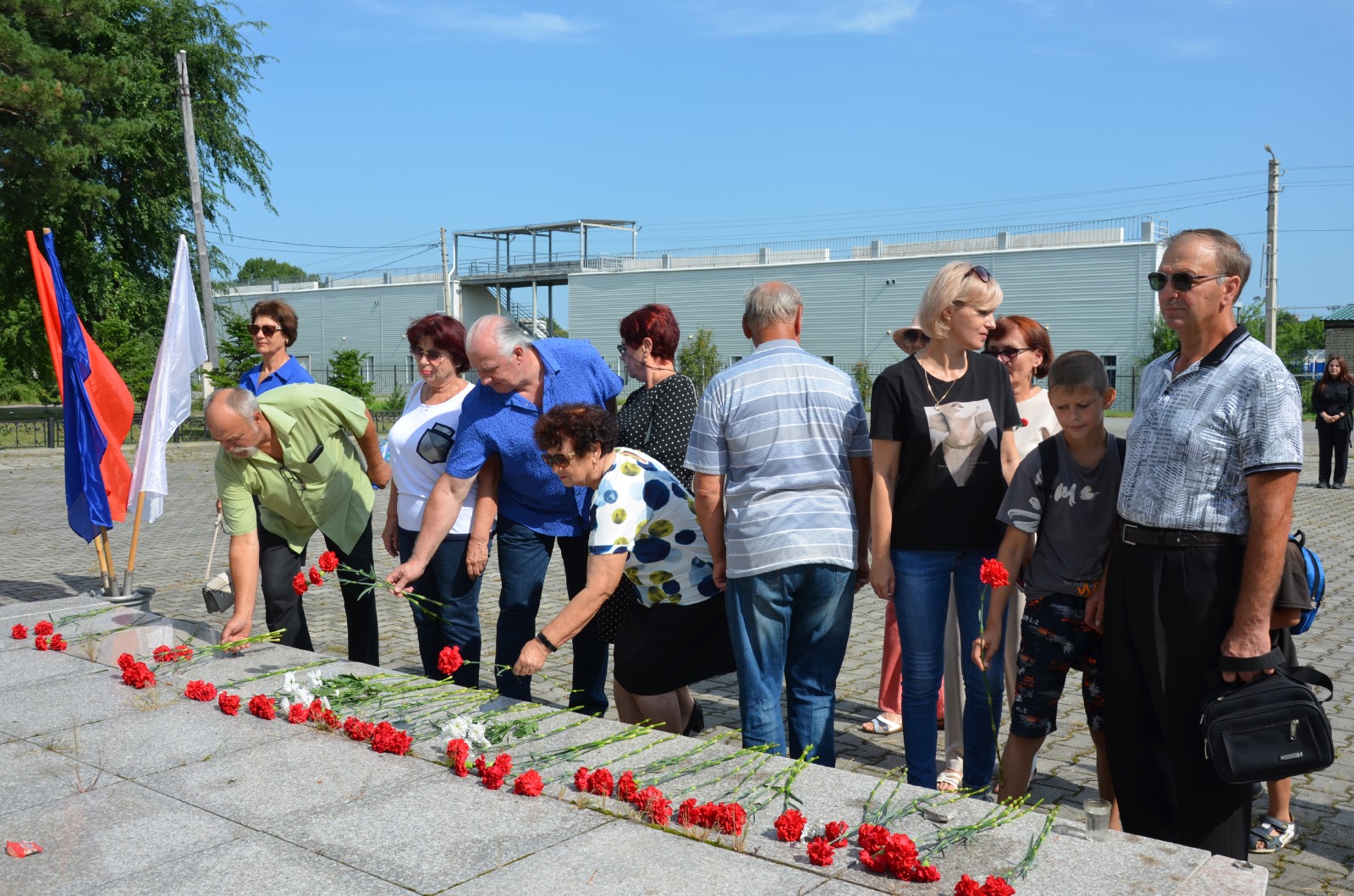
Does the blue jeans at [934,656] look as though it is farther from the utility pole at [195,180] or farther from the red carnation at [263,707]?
the utility pole at [195,180]

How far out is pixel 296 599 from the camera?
5.46m

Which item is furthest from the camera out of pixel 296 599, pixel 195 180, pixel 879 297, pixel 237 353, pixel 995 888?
pixel 879 297

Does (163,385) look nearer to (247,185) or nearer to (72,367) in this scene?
(72,367)

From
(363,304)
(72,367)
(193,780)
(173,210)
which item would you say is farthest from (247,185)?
(363,304)

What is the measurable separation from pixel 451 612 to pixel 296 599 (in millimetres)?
942

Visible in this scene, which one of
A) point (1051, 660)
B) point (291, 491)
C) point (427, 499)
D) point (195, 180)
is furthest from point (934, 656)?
point (195, 180)

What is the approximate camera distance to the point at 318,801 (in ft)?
10.7

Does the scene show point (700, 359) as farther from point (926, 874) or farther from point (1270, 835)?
point (926, 874)

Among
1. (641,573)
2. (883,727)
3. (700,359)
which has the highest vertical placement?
(700,359)

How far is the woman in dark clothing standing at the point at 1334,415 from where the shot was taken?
1577cm

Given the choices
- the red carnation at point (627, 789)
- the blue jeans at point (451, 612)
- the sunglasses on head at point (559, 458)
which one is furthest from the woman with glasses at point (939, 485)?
the blue jeans at point (451, 612)

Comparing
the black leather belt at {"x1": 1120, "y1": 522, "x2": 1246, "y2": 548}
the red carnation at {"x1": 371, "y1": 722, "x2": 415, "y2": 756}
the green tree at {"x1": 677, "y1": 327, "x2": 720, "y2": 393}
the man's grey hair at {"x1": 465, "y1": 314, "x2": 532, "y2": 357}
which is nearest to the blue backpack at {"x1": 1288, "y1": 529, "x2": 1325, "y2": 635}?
the black leather belt at {"x1": 1120, "y1": 522, "x2": 1246, "y2": 548}

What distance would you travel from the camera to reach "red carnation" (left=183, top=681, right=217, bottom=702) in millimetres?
4309

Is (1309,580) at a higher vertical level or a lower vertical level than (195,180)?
lower
